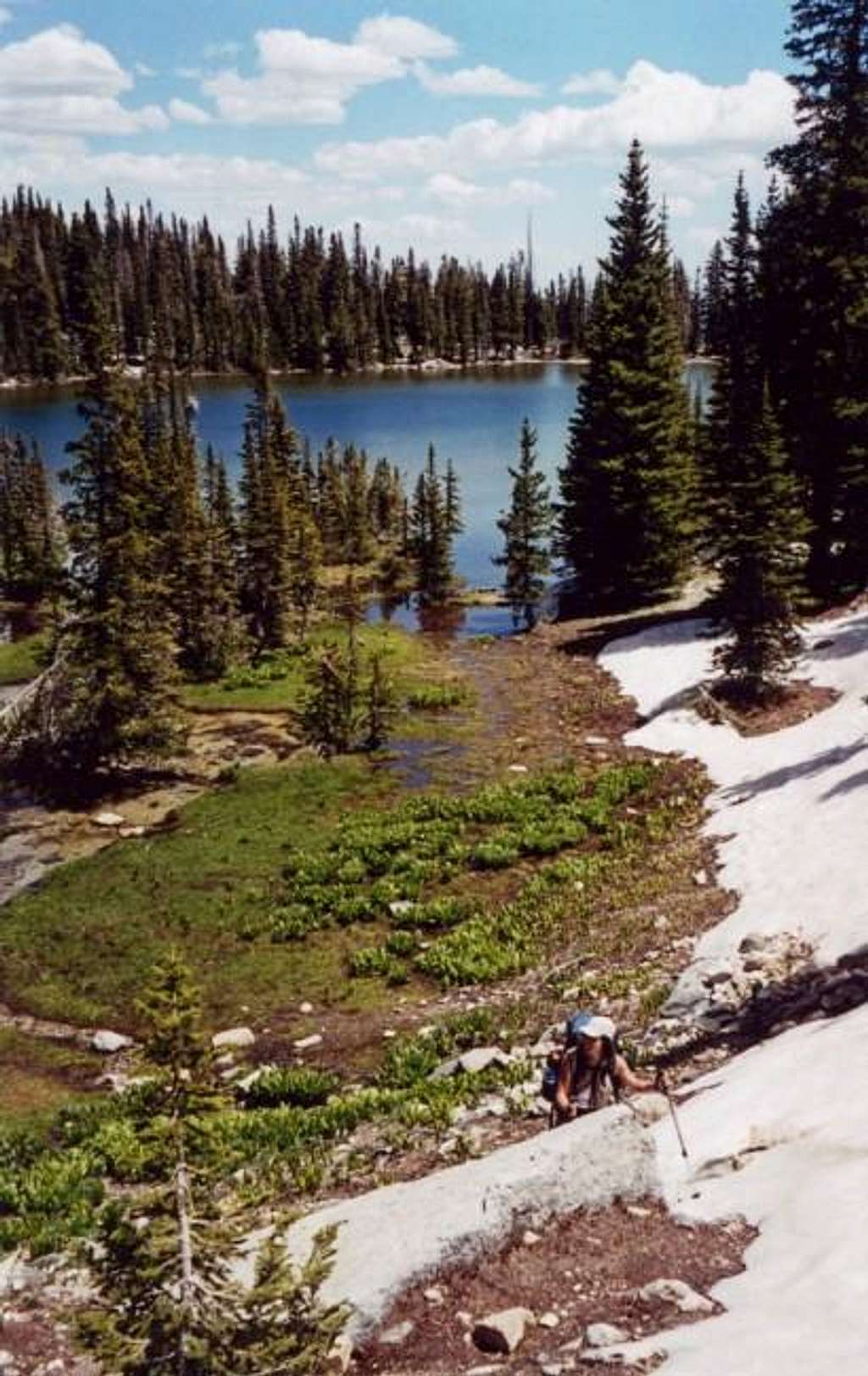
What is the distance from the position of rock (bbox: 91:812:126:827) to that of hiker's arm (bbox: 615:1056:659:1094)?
20029mm

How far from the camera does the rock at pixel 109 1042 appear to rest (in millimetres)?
19031

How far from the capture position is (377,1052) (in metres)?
17.8

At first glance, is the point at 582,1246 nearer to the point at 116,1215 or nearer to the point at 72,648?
the point at 116,1215

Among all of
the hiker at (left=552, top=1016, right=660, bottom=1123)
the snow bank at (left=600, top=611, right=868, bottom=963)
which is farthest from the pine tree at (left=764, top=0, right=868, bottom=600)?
the hiker at (left=552, top=1016, right=660, bottom=1123)

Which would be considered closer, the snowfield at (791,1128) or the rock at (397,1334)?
the snowfield at (791,1128)

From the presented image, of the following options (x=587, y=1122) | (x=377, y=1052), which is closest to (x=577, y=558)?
(x=377, y=1052)

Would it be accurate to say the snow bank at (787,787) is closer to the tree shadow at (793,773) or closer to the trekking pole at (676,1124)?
the tree shadow at (793,773)

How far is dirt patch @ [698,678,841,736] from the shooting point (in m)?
29.9

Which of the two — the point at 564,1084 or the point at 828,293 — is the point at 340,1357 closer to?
the point at 564,1084

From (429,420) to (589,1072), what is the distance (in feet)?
415

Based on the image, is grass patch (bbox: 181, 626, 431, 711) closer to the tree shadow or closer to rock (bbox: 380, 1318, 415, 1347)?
the tree shadow

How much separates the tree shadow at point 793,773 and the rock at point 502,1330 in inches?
680

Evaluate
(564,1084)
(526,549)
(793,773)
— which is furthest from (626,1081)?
(526,549)

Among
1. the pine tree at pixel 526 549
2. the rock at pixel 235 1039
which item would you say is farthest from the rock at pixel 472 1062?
the pine tree at pixel 526 549
